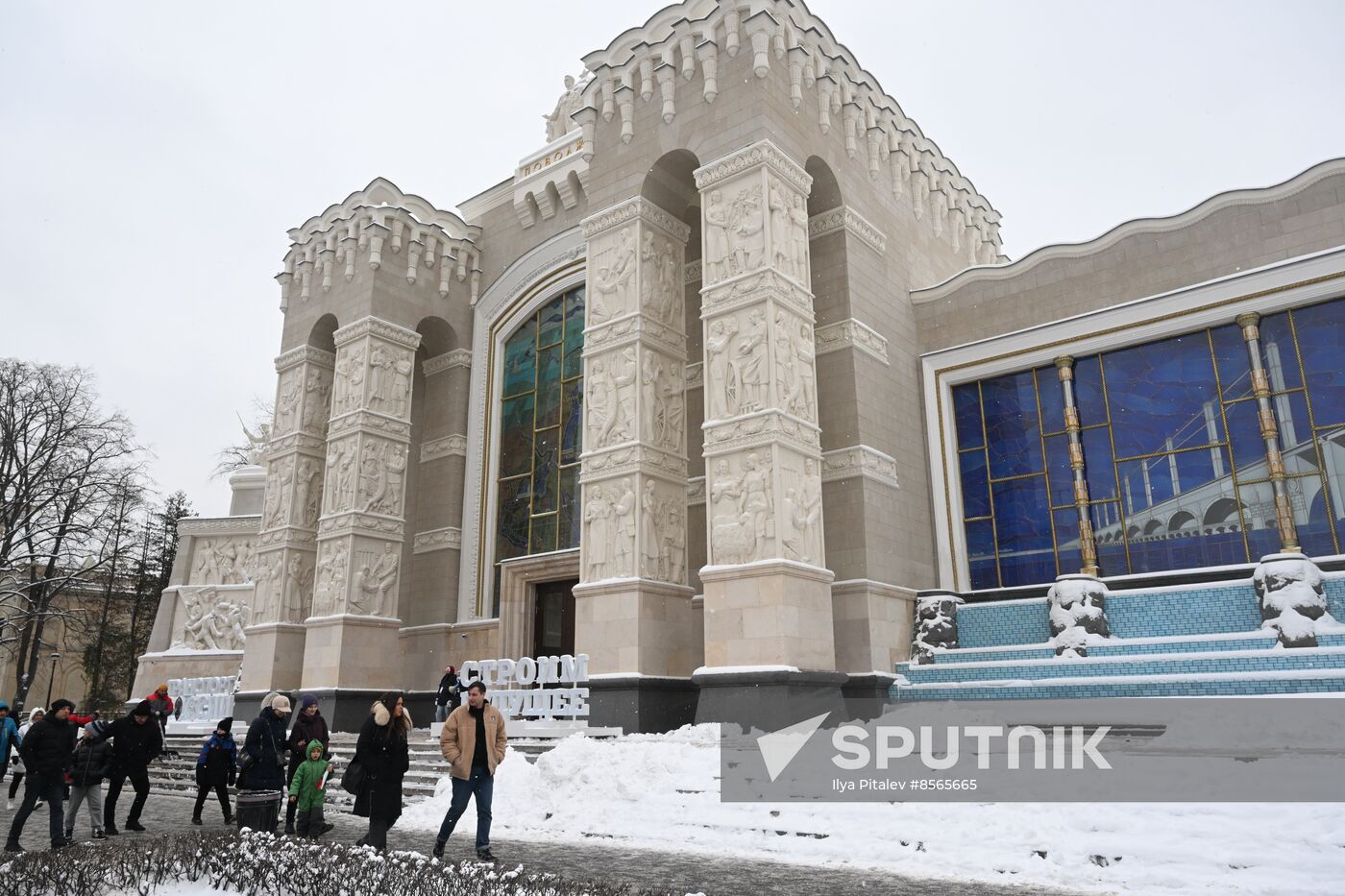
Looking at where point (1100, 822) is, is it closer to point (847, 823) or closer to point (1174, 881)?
point (1174, 881)

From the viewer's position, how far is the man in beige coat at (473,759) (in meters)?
7.43

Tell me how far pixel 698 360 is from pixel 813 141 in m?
4.41

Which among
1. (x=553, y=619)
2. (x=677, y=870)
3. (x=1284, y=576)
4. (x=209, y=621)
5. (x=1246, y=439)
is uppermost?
(x=1246, y=439)

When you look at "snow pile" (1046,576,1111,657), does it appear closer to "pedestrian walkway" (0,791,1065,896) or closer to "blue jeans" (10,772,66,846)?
"pedestrian walkway" (0,791,1065,896)

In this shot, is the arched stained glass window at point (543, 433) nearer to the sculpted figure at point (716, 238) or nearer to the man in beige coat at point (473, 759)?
the sculpted figure at point (716, 238)

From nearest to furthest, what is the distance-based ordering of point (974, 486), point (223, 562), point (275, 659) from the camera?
1. point (974, 486)
2. point (275, 659)
3. point (223, 562)

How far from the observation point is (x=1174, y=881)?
5.98 m

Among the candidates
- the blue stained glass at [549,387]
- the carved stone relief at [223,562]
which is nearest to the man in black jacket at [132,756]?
the blue stained glass at [549,387]

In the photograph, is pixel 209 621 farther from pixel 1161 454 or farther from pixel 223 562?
pixel 1161 454

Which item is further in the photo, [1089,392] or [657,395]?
[1089,392]

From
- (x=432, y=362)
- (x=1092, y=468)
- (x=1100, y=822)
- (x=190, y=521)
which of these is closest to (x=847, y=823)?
(x=1100, y=822)

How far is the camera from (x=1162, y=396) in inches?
601

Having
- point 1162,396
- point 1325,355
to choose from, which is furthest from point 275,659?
point 1325,355

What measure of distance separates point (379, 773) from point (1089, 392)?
13386 millimetres
